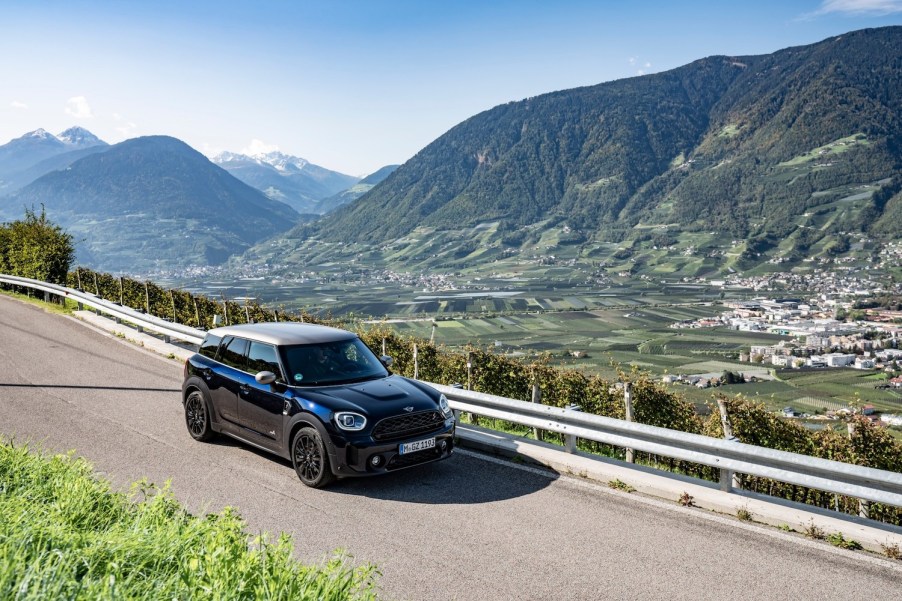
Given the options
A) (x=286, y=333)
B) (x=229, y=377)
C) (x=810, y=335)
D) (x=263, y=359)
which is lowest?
(x=810, y=335)

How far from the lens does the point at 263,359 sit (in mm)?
8406

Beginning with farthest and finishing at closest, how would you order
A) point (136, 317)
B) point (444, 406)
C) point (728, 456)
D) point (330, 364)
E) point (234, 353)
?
1. point (136, 317)
2. point (234, 353)
3. point (330, 364)
4. point (444, 406)
5. point (728, 456)

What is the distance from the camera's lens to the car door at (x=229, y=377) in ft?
28.2

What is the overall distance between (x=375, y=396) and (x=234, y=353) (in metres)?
2.52


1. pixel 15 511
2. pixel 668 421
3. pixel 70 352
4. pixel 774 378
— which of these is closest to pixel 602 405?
pixel 668 421

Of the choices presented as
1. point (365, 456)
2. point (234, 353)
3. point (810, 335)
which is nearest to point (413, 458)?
point (365, 456)

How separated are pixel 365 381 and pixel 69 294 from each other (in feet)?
61.6

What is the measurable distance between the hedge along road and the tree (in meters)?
20.1

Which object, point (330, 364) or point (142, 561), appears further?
point (330, 364)

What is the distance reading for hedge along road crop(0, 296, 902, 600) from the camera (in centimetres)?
499

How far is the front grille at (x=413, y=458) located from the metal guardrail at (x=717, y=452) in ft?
5.46

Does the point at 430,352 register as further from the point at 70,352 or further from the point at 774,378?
the point at 774,378

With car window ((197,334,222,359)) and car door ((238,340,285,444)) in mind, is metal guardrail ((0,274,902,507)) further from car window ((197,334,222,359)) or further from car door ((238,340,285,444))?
car window ((197,334,222,359))

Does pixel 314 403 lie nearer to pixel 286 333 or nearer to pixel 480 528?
pixel 286 333
